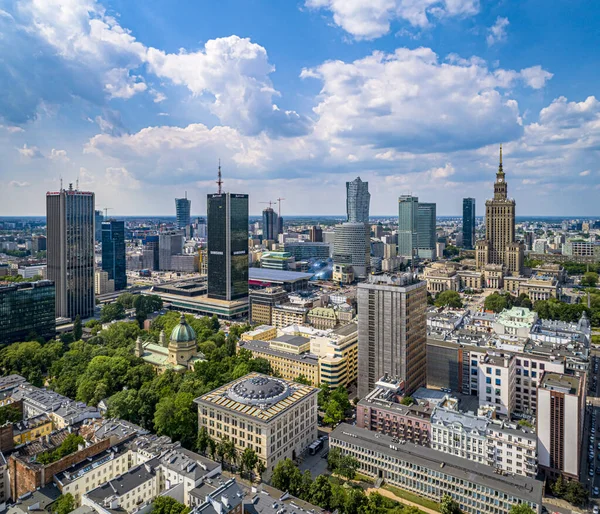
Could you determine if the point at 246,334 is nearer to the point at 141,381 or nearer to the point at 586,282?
the point at 141,381

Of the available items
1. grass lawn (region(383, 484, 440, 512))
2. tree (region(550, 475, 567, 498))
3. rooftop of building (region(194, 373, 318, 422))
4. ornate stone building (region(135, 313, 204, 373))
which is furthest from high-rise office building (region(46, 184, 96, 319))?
tree (region(550, 475, 567, 498))

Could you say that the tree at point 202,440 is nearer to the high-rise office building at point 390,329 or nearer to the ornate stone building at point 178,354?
the ornate stone building at point 178,354

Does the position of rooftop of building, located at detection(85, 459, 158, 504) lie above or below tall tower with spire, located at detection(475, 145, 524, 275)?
below

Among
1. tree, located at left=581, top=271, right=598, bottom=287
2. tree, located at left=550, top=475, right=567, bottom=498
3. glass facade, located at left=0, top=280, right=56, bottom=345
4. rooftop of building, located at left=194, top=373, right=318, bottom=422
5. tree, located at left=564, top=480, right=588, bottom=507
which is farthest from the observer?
tree, located at left=581, top=271, right=598, bottom=287

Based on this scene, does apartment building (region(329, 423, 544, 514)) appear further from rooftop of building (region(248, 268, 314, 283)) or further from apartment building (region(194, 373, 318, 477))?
rooftop of building (region(248, 268, 314, 283))

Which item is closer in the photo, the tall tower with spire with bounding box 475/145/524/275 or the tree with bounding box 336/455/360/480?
the tree with bounding box 336/455/360/480

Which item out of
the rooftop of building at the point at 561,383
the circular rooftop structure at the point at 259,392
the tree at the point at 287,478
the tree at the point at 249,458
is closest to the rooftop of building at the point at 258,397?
the circular rooftop structure at the point at 259,392

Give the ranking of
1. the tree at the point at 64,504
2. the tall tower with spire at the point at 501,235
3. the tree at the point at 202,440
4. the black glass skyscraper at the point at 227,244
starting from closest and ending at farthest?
1. the tree at the point at 64,504
2. the tree at the point at 202,440
3. the black glass skyscraper at the point at 227,244
4. the tall tower with spire at the point at 501,235
